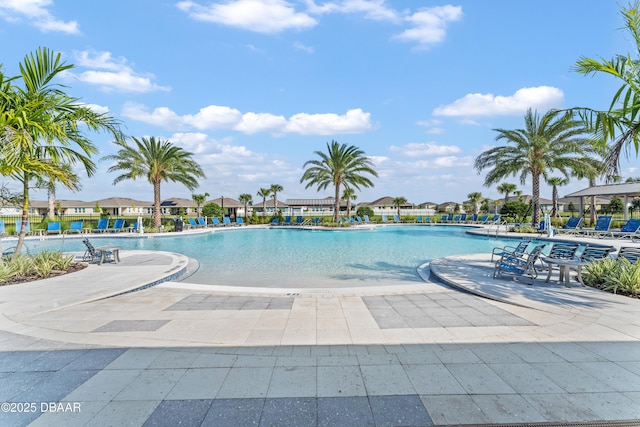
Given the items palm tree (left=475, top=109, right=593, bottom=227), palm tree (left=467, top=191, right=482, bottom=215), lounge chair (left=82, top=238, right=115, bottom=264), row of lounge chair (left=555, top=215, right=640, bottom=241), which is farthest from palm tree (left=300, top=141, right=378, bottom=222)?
palm tree (left=467, top=191, right=482, bottom=215)

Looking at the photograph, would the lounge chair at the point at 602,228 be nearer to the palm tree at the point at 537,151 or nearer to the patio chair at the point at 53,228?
the palm tree at the point at 537,151

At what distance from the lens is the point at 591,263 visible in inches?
264

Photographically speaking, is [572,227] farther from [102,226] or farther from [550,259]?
[102,226]

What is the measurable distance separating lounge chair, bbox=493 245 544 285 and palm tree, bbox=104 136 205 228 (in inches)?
879

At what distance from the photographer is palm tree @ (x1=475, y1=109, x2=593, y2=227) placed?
765 inches

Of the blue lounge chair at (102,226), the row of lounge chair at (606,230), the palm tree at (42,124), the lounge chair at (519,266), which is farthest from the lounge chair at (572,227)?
the blue lounge chair at (102,226)

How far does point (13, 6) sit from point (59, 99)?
2929 millimetres

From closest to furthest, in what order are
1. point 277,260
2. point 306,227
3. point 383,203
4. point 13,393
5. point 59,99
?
point 13,393, point 59,99, point 277,260, point 306,227, point 383,203

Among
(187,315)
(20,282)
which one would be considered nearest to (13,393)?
(187,315)

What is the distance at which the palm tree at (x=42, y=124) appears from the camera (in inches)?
250

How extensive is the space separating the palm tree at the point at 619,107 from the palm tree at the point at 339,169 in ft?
74.5

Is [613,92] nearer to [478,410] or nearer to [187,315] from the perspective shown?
[478,410]

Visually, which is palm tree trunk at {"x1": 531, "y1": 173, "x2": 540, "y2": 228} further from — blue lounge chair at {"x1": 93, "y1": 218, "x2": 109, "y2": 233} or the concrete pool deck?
blue lounge chair at {"x1": 93, "y1": 218, "x2": 109, "y2": 233}

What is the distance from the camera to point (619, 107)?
6055 mm
